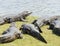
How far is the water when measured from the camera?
1187 centimetres

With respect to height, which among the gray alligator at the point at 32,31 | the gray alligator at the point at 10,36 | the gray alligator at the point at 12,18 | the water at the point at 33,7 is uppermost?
the gray alligator at the point at 10,36

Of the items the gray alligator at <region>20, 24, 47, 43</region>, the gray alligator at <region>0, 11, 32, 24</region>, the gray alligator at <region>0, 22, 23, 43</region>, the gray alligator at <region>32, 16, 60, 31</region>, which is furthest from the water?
the gray alligator at <region>0, 22, 23, 43</region>

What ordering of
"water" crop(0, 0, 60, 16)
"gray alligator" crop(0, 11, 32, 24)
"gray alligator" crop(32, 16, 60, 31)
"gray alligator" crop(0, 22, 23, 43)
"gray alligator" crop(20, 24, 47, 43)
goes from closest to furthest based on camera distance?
1. "gray alligator" crop(0, 22, 23, 43)
2. "gray alligator" crop(20, 24, 47, 43)
3. "gray alligator" crop(32, 16, 60, 31)
4. "gray alligator" crop(0, 11, 32, 24)
5. "water" crop(0, 0, 60, 16)

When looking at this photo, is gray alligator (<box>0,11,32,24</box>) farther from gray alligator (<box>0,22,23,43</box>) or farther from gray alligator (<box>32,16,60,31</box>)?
gray alligator (<box>0,22,23,43</box>)

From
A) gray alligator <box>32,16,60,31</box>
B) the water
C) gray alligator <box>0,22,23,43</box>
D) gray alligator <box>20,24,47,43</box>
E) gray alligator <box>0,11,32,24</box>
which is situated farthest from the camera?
the water

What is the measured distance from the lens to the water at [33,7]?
11873 mm

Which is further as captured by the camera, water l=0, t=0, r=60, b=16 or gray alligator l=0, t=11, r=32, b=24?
water l=0, t=0, r=60, b=16

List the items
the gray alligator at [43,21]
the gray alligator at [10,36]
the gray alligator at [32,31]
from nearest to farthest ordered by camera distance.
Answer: the gray alligator at [10,36], the gray alligator at [32,31], the gray alligator at [43,21]

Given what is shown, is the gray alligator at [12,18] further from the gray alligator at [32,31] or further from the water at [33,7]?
the water at [33,7]

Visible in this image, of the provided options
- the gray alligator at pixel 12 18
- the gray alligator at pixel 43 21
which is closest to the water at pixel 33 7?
the gray alligator at pixel 12 18

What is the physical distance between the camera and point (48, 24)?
9.12 meters

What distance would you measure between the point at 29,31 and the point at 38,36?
0.57m

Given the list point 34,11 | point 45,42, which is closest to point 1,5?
point 34,11

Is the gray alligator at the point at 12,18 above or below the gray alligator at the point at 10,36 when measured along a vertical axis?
below
